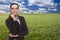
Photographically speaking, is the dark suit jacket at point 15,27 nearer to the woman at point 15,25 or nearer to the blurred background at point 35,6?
the woman at point 15,25

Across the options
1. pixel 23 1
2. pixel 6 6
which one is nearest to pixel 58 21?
pixel 23 1

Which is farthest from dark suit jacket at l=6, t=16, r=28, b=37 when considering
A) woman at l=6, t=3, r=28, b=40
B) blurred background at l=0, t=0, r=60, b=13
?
blurred background at l=0, t=0, r=60, b=13

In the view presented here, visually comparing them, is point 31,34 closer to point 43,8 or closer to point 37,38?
point 37,38

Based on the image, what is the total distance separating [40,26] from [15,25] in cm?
35

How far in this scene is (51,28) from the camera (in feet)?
8.96

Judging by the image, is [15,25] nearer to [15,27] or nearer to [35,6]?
[15,27]

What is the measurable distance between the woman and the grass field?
0.07 m

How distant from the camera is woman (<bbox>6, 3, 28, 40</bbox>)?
→ 257 centimetres

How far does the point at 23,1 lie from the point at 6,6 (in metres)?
0.24

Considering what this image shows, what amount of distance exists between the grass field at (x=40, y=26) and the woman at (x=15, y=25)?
69mm

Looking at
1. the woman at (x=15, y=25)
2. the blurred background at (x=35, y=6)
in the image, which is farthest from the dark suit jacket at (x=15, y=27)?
the blurred background at (x=35, y=6)

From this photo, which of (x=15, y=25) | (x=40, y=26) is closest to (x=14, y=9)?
(x=15, y=25)

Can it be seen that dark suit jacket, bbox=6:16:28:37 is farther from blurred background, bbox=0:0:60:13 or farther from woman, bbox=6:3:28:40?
blurred background, bbox=0:0:60:13

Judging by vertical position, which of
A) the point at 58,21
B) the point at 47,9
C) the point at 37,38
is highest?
the point at 47,9
